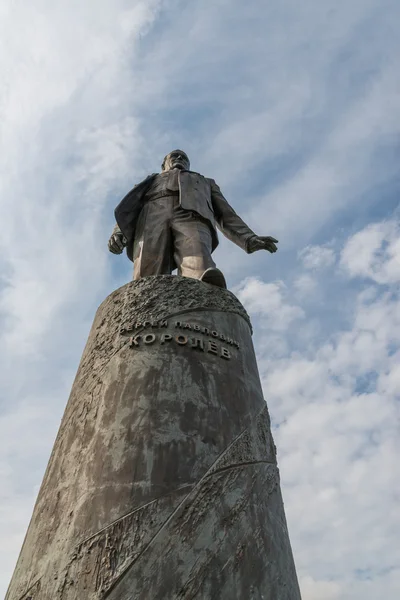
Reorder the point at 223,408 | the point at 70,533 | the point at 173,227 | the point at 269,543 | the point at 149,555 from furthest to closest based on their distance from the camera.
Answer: the point at 173,227
the point at 223,408
the point at 269,543
the point at 70,533
the point at 149,555

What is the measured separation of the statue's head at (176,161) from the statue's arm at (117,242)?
4.65 feet

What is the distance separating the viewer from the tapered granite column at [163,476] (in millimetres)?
3201

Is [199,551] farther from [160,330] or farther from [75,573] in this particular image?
[160,330]

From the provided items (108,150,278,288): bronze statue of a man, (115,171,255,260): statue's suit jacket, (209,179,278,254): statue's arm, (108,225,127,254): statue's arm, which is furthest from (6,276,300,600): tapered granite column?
(108,225,127,254): statue's arm

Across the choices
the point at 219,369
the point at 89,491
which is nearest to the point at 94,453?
the point at 89,491

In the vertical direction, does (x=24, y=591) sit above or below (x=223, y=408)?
below

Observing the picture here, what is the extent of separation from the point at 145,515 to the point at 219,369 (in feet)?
4.65

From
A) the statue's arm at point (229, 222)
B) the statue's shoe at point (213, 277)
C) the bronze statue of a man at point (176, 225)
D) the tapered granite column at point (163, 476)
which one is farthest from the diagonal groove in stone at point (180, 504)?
the statue's arm at point (229, 222)

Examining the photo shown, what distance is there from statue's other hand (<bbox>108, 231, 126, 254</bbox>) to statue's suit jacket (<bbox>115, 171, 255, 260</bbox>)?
0.21 meters

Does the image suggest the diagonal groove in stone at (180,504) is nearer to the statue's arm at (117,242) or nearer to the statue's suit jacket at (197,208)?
the statue's suit jacket at (197,208)

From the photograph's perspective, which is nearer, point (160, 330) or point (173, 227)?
point (160, 330)

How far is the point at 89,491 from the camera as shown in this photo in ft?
11.8

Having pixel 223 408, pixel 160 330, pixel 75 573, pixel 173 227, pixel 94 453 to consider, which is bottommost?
pixel 75 573

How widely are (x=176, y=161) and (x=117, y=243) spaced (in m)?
1.71
